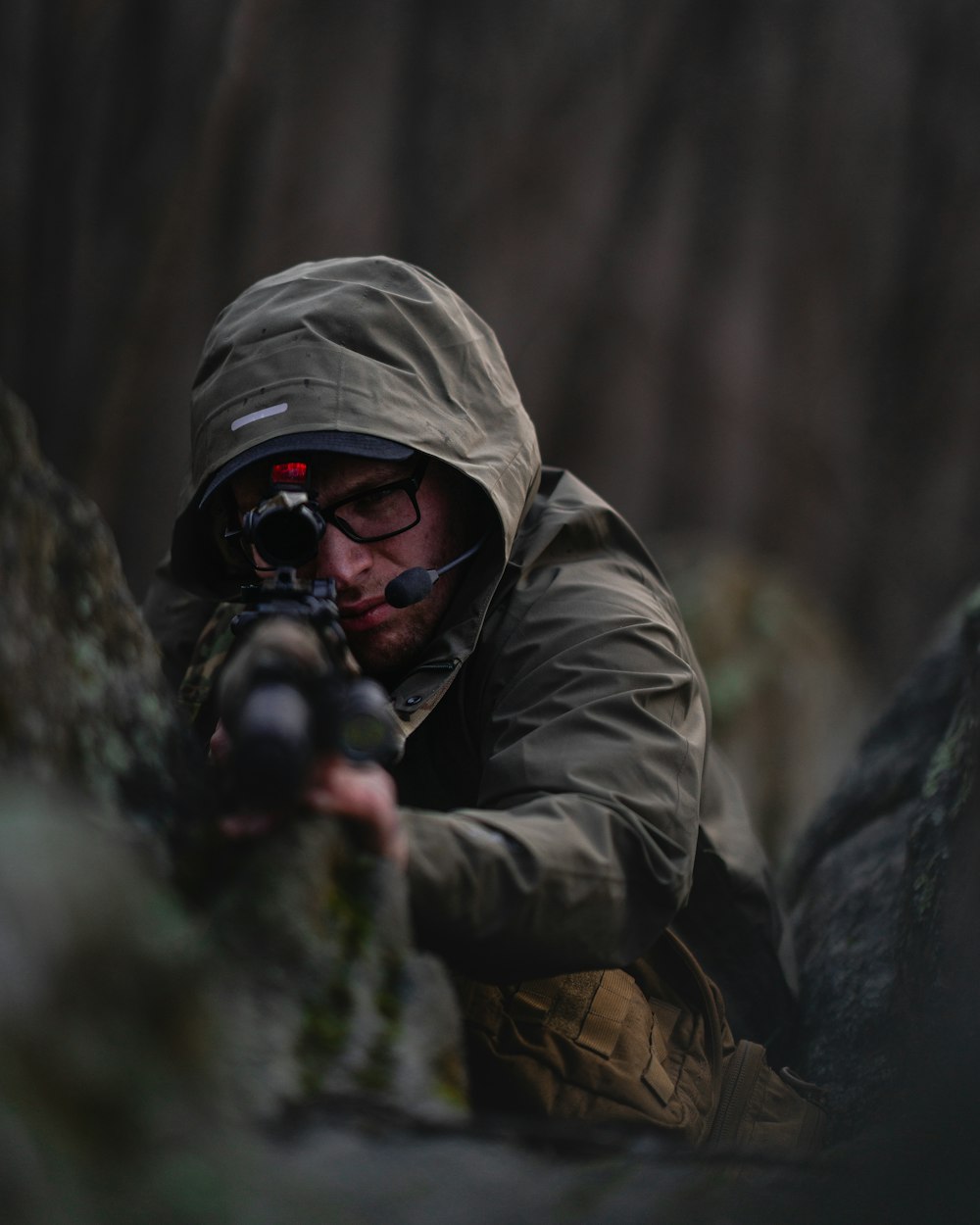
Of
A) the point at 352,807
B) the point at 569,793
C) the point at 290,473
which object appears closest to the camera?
the point at 352,807

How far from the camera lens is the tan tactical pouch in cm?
193

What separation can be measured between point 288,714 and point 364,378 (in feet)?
3.12

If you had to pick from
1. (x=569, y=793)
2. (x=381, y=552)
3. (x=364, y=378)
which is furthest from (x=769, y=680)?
(x=569, y=793)

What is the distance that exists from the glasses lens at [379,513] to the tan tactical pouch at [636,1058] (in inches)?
28.1

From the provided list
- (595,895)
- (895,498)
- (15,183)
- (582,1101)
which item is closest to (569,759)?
(595,895)

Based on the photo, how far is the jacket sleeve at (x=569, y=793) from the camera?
1.60 metres

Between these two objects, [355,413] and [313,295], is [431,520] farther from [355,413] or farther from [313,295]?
[313,295]

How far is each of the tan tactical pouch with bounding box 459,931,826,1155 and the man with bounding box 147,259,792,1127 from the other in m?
0.14

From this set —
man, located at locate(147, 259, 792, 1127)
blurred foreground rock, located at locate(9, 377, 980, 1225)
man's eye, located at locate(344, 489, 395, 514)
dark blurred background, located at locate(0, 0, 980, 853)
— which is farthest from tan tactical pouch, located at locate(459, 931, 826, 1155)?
dark blurred background, located at locate(0, 0, 980, 853)

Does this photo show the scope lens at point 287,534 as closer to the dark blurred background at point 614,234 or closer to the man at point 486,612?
the man at point 486,612

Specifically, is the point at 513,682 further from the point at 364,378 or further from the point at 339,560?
the point at 364,378

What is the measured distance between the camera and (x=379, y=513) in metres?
2.26

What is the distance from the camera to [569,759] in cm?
183

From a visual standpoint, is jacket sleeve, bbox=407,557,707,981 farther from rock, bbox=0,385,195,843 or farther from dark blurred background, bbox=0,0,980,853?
dark blurred background, bbox=0,0,980,853
